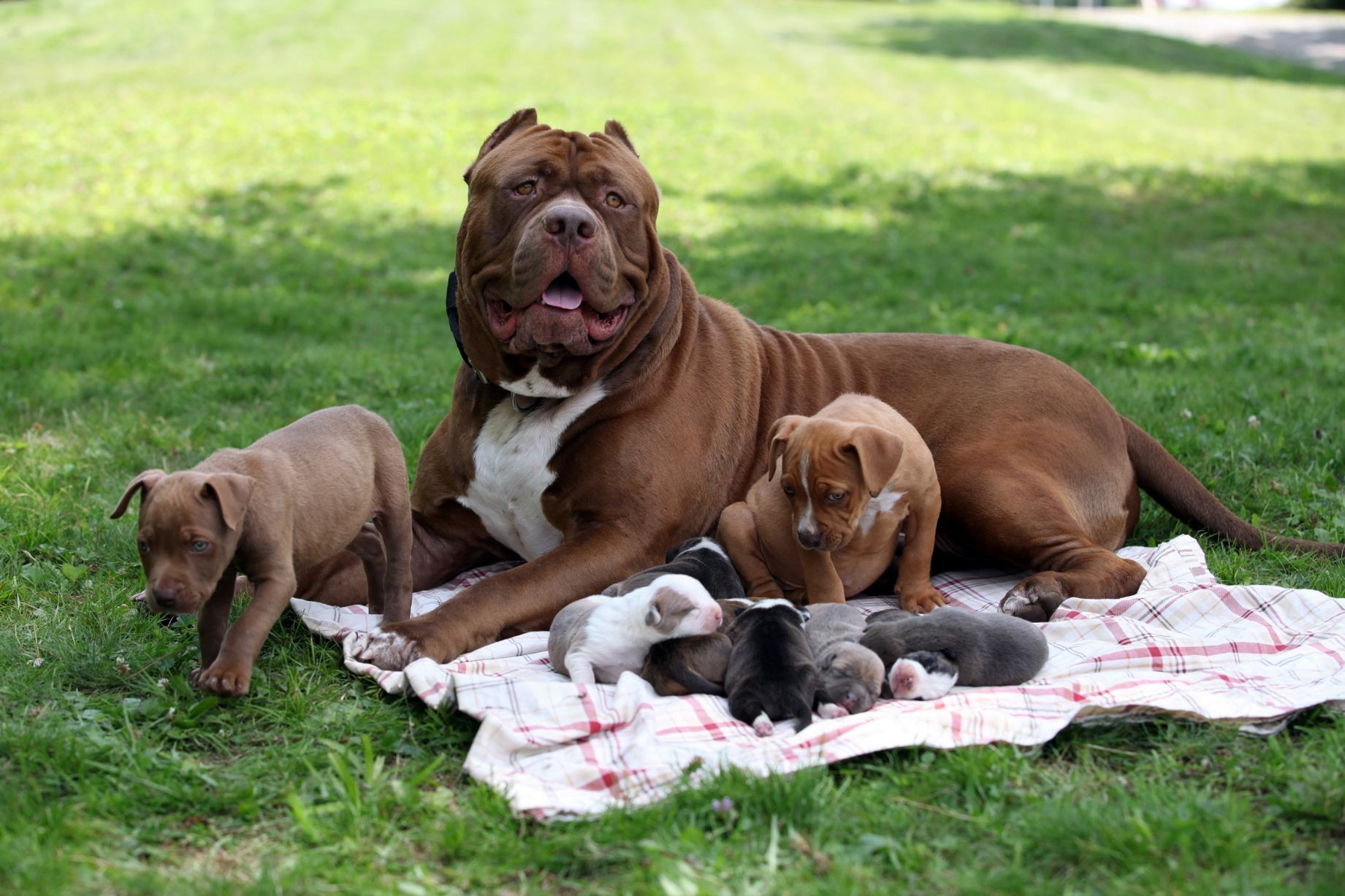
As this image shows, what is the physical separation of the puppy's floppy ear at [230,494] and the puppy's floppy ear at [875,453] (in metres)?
1.93

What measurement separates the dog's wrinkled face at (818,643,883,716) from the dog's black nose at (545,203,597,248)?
1621mm

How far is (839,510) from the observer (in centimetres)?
425

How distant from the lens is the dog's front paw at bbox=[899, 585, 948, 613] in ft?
14.8

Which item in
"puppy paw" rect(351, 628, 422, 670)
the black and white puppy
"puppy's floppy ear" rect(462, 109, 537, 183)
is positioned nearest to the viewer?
"puppy paw" rect(351, 628, 422, 670)

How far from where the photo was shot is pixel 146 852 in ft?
9.41

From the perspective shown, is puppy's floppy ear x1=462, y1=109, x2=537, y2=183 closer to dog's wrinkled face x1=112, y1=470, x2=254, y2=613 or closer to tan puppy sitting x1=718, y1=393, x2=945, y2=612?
tan puppy sitting x1=718, y1=393, x2=945, y2=612

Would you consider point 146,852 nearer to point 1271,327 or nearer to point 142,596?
point 142,596

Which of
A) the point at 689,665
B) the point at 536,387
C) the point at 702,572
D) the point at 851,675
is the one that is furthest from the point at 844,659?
the point at 536,387

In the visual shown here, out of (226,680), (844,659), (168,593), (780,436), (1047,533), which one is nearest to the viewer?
(168,593)

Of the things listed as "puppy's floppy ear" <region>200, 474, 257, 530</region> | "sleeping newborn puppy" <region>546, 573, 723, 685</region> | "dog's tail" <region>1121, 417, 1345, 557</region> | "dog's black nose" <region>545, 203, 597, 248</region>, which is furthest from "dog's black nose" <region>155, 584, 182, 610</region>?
Result: "dog's tail" <region>1121, 417, 1345, 557</region>

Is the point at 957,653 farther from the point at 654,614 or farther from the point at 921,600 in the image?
the point at 654,614

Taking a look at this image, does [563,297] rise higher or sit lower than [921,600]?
higher

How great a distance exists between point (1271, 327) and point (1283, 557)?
462 centimetres

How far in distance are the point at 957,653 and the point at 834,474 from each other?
0.78 m
